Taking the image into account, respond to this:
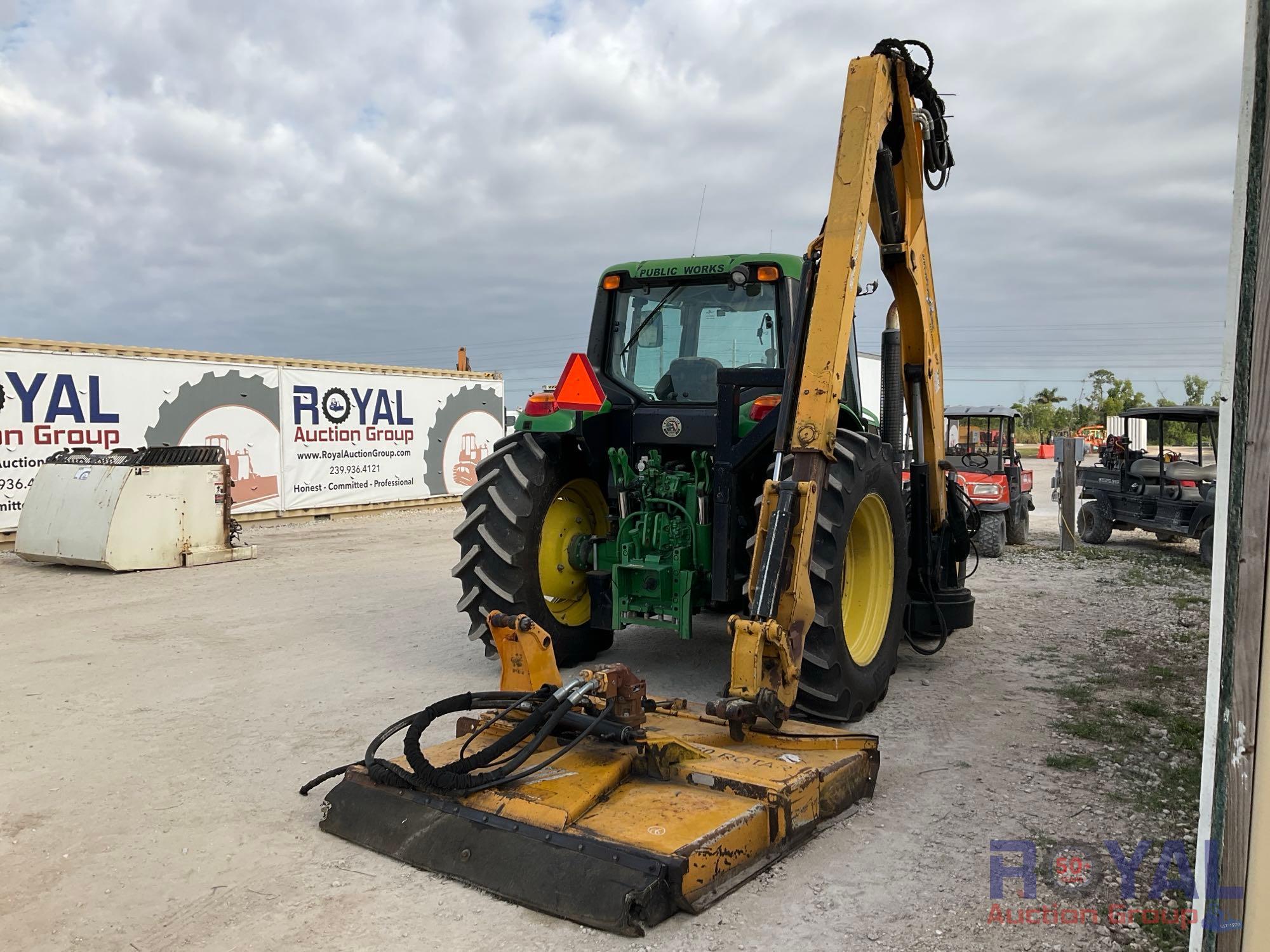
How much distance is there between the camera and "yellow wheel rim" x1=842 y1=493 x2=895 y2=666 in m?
5.55

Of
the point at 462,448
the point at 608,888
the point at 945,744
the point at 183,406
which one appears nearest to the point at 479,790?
the point at 608,888

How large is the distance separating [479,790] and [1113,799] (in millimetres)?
2622

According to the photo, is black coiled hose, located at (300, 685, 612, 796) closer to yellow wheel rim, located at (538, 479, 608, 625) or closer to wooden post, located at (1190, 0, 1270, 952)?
yellow wheel rim, located at (538, 479, 608, 625)

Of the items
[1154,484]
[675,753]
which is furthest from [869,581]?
[1154,484]

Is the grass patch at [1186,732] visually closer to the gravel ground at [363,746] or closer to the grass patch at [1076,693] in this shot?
the gravel ground at [363,746]

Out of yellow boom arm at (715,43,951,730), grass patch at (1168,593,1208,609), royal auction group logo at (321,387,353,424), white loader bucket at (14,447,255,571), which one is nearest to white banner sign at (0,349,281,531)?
royal auction group logo at (321,387,353,424)

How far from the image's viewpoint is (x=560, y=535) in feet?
20.3

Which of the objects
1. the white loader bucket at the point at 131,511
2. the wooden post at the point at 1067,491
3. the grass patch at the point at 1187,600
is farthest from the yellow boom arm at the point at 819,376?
the white loader bucket at the point at 131,511

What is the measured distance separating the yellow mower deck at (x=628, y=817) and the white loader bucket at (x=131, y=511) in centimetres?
788

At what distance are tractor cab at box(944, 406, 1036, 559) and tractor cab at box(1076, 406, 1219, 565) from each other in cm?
97

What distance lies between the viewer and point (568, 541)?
20.3ft

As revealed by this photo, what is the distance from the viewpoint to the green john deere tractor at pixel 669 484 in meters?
5.35

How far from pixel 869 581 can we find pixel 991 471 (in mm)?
7874

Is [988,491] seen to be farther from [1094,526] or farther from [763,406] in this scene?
[763,406]
